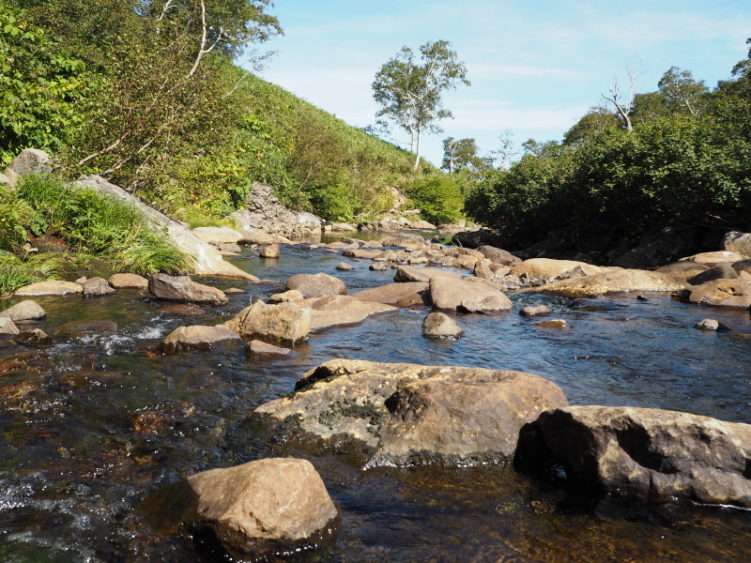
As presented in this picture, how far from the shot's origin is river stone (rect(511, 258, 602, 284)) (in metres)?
15.5

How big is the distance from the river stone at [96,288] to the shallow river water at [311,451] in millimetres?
996

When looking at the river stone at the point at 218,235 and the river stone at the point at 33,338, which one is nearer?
the river stone at the point at 33,338

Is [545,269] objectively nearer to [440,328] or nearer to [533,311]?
[533,311]

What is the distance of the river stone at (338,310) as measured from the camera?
906cm

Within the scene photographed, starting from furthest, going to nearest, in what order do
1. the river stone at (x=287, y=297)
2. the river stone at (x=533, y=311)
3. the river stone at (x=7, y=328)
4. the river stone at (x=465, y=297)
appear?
the river stone at (x=465, y=297), the river stone at (x=533, y=311), the river stone at (x=287, y=297), the river stone at (x=7, y=328)

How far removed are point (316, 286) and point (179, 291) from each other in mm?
2846

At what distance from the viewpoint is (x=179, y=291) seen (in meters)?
9.93

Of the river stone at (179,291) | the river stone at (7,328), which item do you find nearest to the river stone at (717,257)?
the river stone at (179,291)

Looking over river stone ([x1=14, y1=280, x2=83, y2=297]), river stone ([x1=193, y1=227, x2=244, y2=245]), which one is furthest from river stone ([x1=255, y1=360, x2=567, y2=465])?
river stone ([x1=193, y1=227, x2=244, y2=245])

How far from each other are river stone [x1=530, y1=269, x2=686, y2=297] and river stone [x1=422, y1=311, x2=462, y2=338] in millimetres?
5237

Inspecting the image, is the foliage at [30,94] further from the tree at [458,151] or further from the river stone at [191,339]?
the tree at [458,151]

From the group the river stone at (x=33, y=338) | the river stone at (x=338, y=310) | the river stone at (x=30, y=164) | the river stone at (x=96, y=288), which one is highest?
the river stone at (x=30, y=164)

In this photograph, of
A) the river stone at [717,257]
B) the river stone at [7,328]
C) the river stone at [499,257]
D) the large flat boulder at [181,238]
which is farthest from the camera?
the river stone at [499,257]

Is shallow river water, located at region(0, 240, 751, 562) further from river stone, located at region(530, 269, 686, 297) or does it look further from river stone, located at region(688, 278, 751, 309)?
river stone, located at region(530, 269, 686, 297)
